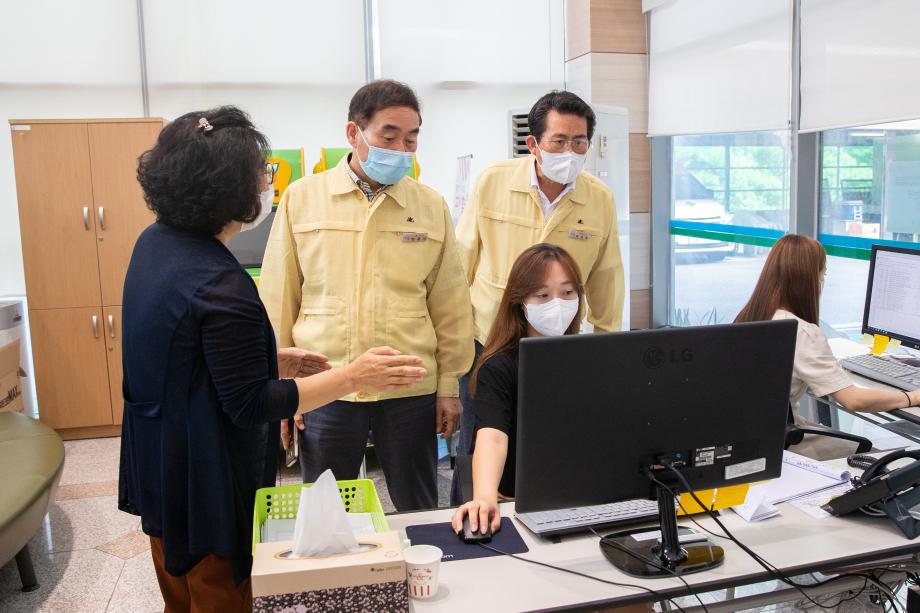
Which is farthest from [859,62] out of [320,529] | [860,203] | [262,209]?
[320,529]

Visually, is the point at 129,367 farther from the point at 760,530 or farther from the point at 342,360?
the point at 760,530

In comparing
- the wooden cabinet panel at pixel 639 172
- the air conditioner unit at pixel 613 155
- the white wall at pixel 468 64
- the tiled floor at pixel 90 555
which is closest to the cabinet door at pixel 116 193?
the tiled floor at pixel 90 555

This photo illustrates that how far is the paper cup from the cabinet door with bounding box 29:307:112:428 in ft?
12.9

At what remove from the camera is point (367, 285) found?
2221 millimetres

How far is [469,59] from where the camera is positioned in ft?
17.7

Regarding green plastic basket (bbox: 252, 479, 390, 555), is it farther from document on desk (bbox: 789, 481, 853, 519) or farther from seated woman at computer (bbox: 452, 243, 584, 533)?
document on desk (bbox: 789, 481, 853, 519)

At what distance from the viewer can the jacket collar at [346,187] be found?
224cm

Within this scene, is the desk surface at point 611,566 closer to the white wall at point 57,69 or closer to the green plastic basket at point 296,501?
the green plastic basket at point 296,501

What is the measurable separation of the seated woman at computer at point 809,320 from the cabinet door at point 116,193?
140 inches

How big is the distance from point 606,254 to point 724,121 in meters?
2.04

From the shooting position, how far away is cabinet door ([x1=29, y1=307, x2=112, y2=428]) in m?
4.64

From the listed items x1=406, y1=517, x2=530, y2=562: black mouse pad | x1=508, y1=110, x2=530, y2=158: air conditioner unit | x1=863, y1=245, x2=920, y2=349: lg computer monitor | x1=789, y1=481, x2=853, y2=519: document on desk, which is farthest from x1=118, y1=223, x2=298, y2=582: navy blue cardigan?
x1=508, y1=110, x2=530, y2=158: air conditioner unit

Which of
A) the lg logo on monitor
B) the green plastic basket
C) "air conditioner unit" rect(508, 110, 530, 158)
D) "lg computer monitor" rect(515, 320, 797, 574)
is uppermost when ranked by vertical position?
"air conditioner unit" rect(508, 110, 530, 158)

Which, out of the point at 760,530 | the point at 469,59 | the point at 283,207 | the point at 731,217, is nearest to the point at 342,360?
the point at 283,207
